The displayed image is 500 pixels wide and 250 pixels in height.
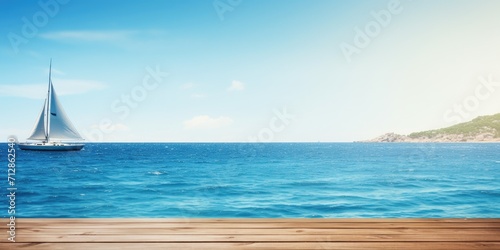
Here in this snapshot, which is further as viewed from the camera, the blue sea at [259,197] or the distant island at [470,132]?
the distant island at [470,132]

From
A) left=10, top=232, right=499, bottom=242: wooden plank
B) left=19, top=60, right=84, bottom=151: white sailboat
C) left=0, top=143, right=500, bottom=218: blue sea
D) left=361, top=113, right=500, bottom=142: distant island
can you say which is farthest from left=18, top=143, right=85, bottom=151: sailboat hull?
left=361, top=113, right=500, bottom=142: distant island

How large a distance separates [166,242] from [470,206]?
56.0ft

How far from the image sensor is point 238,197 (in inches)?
720

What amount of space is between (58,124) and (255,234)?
4189cm

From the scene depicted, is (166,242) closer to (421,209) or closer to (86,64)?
(421,209)

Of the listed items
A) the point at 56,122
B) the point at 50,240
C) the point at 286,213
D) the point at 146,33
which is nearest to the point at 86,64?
the point at 146,33

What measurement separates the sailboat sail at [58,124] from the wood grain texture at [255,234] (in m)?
40.1

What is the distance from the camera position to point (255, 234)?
5.51 feet

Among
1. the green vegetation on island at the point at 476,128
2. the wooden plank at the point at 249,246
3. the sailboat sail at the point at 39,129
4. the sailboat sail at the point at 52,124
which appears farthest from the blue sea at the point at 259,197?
the green vegetation on island at the point at 476,128

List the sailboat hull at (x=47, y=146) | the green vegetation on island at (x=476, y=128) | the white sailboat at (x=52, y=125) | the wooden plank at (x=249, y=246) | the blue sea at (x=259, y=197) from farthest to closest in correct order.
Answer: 1. the green vegetation on island at (x=476, y=128)
2. the sailboat hull at (x=47, y=146)
3. the white sailboat at (x=52, y=125)
4. the blue sea at (x=259, y=197)
5. the wooden plank at (x=249, y=246)

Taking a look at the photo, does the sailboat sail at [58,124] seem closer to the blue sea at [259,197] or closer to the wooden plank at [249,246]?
the blue sea at [259,197]

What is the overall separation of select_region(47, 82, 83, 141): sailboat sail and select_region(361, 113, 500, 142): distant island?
89273 mm

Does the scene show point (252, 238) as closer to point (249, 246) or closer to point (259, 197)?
point (249, 246)

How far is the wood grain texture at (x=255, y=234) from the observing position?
1538 millimetres
